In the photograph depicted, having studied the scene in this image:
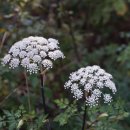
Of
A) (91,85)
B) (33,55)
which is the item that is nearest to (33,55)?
(33,55)

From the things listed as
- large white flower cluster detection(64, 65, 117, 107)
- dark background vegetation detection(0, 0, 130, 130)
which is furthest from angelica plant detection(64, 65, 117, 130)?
dark background vegetation detection(0, 0, 130, 130)

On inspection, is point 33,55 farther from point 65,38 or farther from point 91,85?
point 65,38

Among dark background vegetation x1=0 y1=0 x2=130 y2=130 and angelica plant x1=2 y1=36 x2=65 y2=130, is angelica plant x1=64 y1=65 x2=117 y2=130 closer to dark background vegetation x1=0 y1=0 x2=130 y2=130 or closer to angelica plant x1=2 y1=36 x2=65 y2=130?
angelica plant x1=2 y1=36 x2=65 y2=130

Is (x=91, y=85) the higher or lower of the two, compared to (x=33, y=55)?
lower

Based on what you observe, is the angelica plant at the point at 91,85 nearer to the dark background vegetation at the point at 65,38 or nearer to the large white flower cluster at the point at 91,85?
the large white flower cluster at the point at 91,85

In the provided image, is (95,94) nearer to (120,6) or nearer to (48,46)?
(48,46)

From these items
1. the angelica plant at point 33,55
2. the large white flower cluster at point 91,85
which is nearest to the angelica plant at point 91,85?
the large white flower cluster at point 91,85

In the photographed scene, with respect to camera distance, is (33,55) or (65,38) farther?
(65,38)
